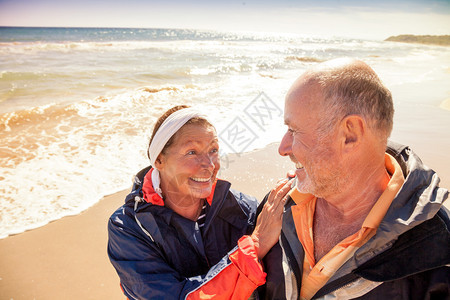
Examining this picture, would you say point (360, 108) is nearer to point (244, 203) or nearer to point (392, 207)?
point (392, 207)

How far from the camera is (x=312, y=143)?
1762 millimetres

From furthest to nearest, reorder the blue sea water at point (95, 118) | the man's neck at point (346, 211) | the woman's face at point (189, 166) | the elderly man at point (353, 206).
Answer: the blue sea water at point (95, 118)
the woman's face at point (189, 166)
the man's neck at point (346, 211)
the elderly man at point (353, 206)

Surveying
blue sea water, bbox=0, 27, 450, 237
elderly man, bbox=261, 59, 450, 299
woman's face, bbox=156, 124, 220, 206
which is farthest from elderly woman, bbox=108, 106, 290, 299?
blue sea water, bbox=0, 27, 450, 237

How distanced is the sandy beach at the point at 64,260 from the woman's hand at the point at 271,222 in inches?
81.8

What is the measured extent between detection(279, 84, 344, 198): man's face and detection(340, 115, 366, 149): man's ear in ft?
0.19

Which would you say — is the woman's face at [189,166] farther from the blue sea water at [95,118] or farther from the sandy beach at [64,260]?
the blue sea water at [95,118]

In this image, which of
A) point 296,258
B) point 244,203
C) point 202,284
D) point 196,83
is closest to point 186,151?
point 244,203

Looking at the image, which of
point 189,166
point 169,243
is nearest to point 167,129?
point 189,166

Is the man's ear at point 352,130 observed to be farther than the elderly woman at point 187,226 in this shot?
No

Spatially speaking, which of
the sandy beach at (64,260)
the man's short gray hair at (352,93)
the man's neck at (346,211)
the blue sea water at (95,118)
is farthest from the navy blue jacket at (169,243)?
the blue sea water at (95,118)

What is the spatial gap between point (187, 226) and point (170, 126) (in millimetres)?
815

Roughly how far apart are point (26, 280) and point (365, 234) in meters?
3.64

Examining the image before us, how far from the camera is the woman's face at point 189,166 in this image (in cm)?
249

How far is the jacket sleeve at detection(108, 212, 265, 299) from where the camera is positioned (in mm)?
1943
